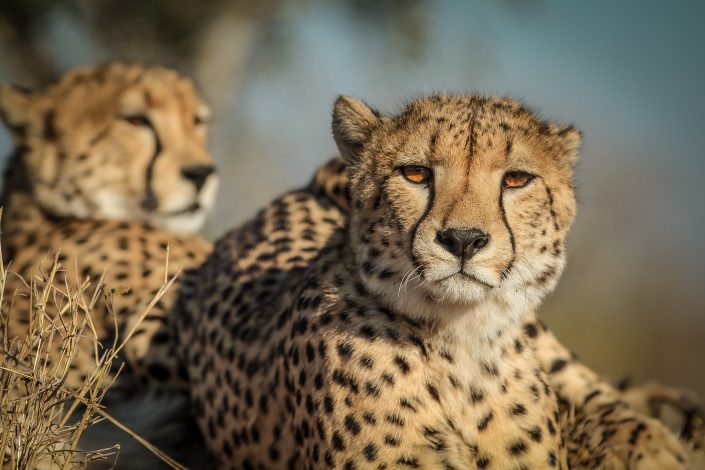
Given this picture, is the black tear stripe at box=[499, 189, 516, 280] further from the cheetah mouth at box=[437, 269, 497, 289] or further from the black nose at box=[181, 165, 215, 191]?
the black nose at box=[181, 165, 215, 191]

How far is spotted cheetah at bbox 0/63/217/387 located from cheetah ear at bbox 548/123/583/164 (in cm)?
163

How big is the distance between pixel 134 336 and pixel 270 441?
82 cm

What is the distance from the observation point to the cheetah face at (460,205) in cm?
232

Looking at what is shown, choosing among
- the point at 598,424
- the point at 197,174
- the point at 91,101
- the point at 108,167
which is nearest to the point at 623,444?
the point at 598,424

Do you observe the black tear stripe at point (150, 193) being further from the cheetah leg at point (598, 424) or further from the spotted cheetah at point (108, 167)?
the cheetah leg at point (598, 424)

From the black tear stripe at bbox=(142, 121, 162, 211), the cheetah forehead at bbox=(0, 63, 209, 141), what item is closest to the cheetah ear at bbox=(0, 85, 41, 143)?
the cheetah forehead at bbox=(0, 63, 209, 141)

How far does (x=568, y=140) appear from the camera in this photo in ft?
8.93

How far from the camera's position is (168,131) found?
13.8 feet

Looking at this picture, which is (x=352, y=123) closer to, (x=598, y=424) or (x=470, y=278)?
(x=470, y=278)

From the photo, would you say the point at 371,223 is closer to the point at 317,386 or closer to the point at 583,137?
the point at 317,386

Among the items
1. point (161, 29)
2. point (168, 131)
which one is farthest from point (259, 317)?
point (161, 29)

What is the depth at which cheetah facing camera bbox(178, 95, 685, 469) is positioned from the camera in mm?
2393

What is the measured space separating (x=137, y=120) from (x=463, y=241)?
2.25 meters

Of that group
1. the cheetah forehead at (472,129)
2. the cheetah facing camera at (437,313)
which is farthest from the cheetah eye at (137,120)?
the cheetah forehead at (472,129)
